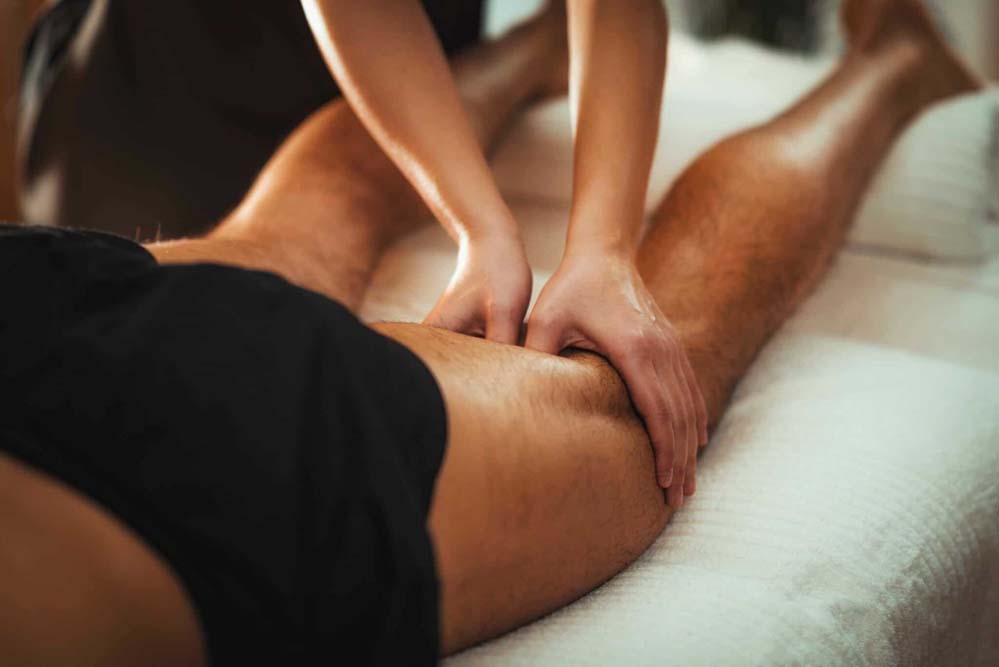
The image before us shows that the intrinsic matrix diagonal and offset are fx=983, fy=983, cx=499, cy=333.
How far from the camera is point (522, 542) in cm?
66

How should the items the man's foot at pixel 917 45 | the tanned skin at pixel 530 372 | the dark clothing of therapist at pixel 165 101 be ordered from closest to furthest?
the tanned skin at pixel 530 372, the man's foot at pixel 917 45, the dark clothing of therapist at pixel 165 101

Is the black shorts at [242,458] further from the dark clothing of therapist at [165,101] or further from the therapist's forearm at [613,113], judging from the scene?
the dark clothing of therapist at [165,101]

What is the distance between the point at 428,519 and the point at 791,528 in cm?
32

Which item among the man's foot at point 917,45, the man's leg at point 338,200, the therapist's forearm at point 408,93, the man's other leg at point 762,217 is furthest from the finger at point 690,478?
the man's foot at point 917,45

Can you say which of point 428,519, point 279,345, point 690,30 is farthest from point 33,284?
point 690,30

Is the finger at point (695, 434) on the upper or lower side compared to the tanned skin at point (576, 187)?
lower

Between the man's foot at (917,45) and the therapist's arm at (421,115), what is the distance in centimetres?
78

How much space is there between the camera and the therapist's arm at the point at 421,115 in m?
0.93

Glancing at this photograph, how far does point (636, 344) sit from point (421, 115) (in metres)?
0.37

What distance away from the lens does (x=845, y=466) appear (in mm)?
827

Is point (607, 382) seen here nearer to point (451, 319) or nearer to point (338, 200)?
point (451, 319)

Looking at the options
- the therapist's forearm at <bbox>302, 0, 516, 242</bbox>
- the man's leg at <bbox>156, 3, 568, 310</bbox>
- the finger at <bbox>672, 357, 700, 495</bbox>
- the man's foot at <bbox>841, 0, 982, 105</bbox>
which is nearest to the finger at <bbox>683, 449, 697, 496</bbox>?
the finger at <bbox>672, 357, 700, 495</bbox>

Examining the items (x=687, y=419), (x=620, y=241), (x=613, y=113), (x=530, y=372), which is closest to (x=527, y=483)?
(x=530, y=372)

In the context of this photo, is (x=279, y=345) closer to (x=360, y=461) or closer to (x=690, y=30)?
(x=360, y=461)
